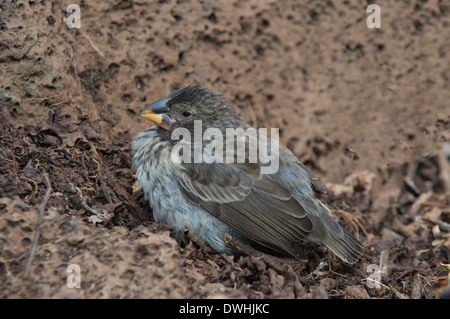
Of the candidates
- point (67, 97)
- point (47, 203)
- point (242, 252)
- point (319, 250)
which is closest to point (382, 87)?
point (319, 250)

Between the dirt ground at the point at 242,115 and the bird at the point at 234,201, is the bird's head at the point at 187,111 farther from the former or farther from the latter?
the dirt ground at the point at 242,115

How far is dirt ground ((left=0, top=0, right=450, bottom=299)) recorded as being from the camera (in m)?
3.01

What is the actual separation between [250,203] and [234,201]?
12 cm

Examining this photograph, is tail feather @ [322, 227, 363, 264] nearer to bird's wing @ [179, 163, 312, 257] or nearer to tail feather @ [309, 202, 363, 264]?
tail feather @ [309, 202, 363, 264]

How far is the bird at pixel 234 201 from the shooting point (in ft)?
12.1

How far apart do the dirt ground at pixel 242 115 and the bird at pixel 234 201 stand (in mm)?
177

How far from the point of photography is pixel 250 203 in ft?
12.2

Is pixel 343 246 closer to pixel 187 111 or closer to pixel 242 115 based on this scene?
pixel 187 111

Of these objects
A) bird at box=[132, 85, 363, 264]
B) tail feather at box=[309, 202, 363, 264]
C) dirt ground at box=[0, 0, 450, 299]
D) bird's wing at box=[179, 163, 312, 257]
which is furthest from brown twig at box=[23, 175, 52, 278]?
tail feather at box=[309, 202, 363, 264]

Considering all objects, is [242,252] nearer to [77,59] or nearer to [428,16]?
[77,59]

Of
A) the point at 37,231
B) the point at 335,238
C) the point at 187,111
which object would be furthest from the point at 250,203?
the point at 37,231

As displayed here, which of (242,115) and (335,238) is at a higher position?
(242,115)

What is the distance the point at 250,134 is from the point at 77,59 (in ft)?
5.77

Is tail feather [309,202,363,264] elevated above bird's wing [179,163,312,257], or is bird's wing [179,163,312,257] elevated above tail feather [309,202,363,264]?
bird's wing [179,163,312,257]
